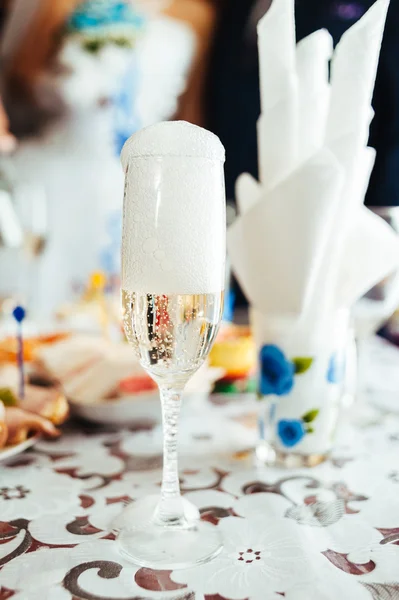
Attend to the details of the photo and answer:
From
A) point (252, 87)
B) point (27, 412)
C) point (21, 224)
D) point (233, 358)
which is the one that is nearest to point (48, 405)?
point (27, 412)

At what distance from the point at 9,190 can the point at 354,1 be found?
5.12 feet

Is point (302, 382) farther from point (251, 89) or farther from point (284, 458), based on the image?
point (251, 89)

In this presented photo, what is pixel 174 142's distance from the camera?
0.42 m

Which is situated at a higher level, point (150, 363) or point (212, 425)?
point (150, 363)

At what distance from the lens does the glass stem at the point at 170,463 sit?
467 mm

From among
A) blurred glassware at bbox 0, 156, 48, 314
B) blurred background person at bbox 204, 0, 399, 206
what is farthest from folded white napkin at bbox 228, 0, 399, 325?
blurred glassware at bbox 0, 156, 48, 314

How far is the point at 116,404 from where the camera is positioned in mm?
698

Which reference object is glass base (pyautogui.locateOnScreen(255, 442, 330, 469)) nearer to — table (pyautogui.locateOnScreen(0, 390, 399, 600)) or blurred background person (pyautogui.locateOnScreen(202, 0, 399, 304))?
table (pyautogui.locateOnScreen(0, 390, 399, 600))

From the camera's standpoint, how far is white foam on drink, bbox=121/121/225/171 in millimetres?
418

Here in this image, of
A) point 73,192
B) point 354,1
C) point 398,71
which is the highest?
point 354,1

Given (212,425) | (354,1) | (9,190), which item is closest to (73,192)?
(9,190)

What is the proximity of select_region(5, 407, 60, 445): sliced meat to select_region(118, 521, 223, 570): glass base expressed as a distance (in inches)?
7.4

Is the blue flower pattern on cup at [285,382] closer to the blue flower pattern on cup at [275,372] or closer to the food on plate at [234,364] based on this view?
the blue flower pattern on cup at [275,372]

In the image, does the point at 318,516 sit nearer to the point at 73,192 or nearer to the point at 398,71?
the point at 398,71
